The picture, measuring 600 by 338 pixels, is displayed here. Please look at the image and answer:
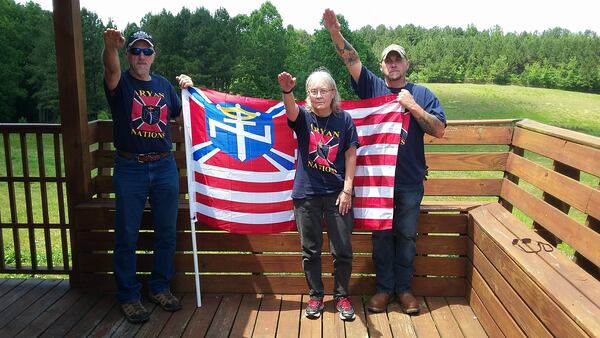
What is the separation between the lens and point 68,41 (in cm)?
350

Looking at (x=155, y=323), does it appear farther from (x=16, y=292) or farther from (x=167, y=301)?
(x=16, y=292)

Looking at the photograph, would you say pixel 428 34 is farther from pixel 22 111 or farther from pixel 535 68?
pixel 22 111

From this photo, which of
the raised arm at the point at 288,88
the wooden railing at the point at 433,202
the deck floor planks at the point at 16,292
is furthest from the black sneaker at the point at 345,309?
the deck floor planks at the point at 16,292

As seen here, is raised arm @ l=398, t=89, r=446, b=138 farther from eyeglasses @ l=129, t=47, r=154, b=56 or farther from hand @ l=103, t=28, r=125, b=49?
hand @ l=103, t=28, r=125, b=49

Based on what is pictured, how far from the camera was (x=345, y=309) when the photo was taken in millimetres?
3297

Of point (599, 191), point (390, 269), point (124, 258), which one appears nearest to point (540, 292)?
point (599, 191)

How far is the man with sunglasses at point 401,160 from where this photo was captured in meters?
3.15

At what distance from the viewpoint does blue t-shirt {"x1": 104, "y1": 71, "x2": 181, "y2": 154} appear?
309 centimetres

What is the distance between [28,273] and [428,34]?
281ft

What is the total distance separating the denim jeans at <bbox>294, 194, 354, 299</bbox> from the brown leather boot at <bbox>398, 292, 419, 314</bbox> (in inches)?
17.9

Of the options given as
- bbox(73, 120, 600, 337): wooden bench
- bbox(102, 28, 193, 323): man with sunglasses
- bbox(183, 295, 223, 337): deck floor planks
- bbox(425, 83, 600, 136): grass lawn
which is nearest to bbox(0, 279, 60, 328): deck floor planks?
bbox(73, 120, 600, 337): wooden bench

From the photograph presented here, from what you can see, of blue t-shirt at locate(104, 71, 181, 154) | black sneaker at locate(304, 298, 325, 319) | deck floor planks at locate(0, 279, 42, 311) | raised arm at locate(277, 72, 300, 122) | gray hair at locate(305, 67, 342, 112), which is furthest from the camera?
deck floor planks at locate(0, 279, 42, 311)

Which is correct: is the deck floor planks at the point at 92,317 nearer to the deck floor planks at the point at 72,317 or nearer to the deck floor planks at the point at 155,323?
the deck floor planks at the point at 72,317

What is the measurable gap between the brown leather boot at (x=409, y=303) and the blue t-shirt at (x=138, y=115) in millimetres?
1959
